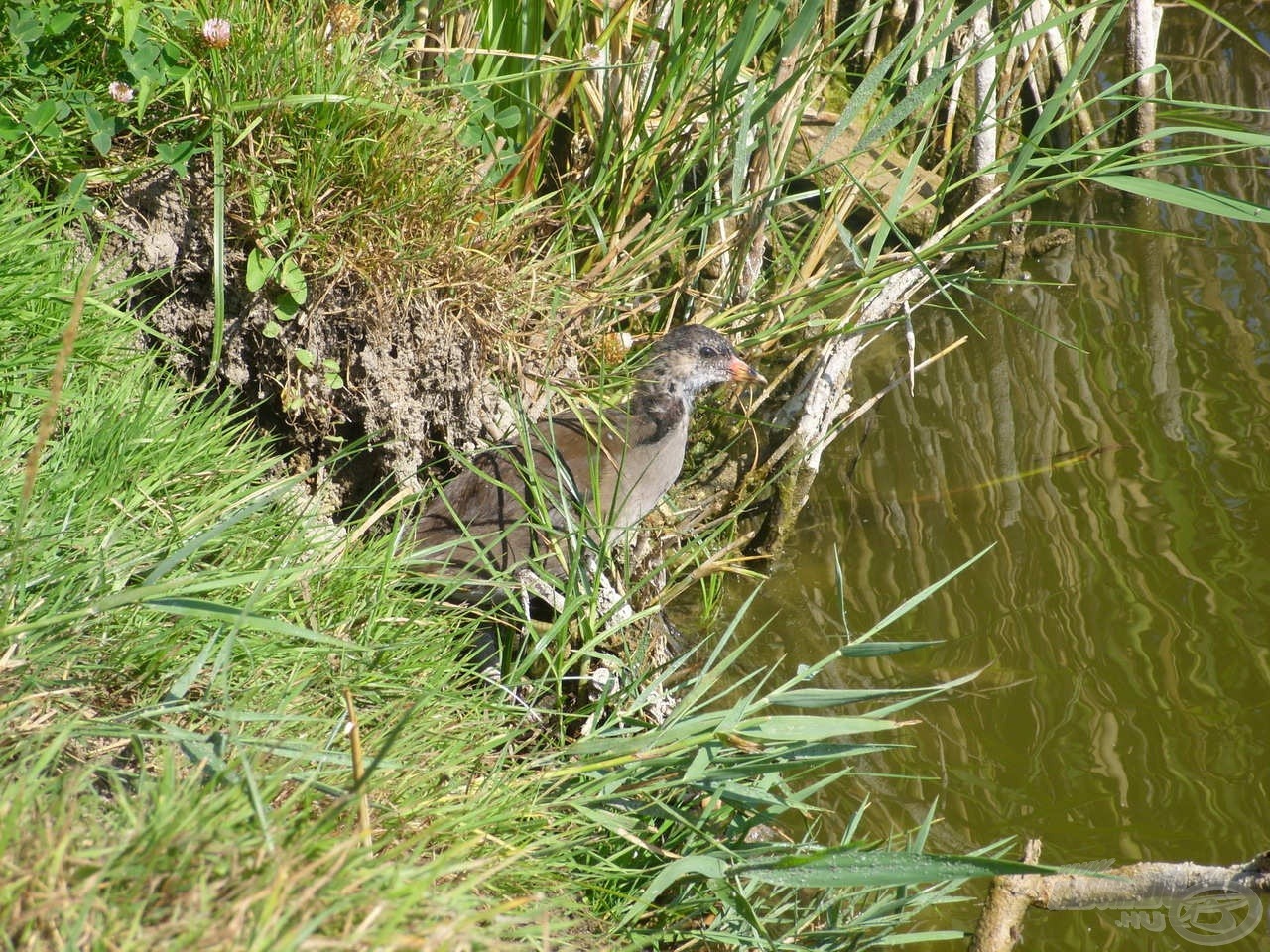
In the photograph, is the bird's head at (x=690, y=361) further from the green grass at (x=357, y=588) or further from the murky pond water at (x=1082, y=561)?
the murky pond water at (x=1082, y=561)

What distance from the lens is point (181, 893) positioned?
1.50 m

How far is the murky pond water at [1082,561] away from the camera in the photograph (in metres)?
3.53

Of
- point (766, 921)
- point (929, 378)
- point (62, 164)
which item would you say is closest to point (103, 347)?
point (62, 164)

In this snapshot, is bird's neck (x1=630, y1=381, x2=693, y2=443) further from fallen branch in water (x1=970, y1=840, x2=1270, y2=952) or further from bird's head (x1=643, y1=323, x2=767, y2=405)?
fallen branch in water (x1=970, y1=840, x2=1270, y2=952)

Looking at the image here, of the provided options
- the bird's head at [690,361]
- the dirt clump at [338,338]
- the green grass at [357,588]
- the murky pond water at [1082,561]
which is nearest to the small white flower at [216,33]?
the green grass at [357,588]

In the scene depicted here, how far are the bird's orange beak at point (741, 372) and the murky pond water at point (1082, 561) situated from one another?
801mm

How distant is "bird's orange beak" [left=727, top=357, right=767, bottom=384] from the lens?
13.6ft

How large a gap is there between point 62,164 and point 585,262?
1753 millimetres

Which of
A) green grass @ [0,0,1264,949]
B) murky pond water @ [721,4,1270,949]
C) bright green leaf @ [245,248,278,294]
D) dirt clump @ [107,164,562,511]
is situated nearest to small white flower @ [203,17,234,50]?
green grass @ [0,0,1264,949]

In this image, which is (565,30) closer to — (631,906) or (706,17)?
(706,17)

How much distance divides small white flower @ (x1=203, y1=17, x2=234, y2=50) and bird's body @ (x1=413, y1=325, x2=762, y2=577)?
1332 millimetres

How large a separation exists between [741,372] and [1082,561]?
153 cm

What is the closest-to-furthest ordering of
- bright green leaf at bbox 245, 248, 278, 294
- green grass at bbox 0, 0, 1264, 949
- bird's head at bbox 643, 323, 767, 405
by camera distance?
1. green grass at bbox 0, 0, 1264, 949
2. bright green leaf at bbox 245, 248, 278, 294
3. bird's head at bbox 643, 323, 767, 405

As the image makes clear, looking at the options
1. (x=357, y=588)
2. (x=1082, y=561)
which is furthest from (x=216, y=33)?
(x=1082, y=561)
